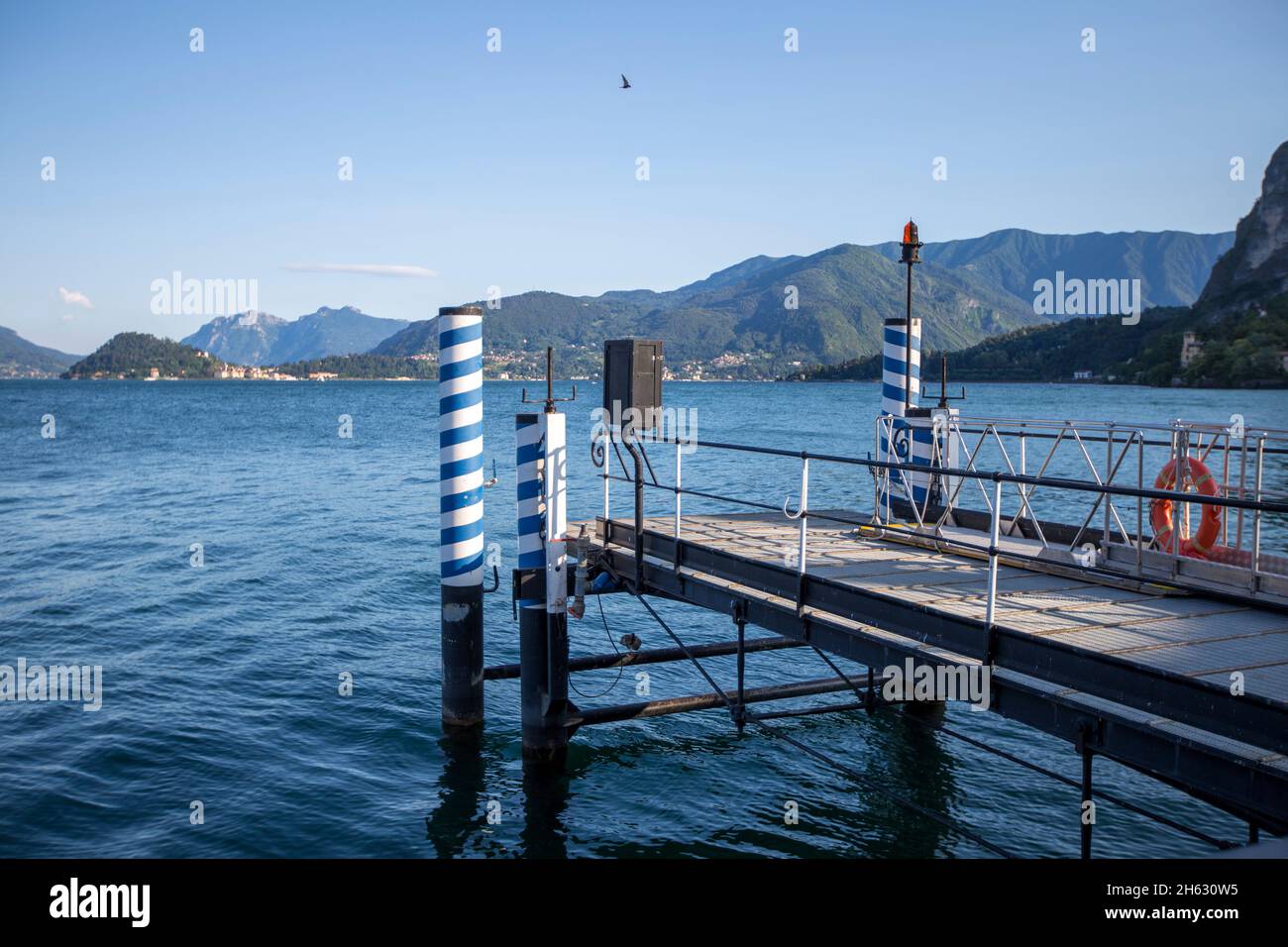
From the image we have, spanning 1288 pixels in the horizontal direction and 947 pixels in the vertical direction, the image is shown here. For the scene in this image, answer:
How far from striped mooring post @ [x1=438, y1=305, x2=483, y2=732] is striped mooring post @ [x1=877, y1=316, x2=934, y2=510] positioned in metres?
5.66

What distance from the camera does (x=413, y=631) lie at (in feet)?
70.8

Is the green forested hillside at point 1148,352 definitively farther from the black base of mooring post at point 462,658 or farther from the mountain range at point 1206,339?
the black base of mooring post at point 462,658

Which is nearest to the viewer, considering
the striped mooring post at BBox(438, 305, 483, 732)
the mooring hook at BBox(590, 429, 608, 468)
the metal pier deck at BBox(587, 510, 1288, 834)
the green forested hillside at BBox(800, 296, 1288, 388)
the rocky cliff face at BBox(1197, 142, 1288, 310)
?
the metal pier deck at BBox(587, 510, 1288, 834)

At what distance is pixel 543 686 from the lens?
1255cm

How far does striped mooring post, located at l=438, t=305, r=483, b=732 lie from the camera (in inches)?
505

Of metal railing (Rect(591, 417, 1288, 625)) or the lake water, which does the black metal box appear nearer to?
metal railing (Rect(591, 417, 1288, 625))

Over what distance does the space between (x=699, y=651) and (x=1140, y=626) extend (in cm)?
825

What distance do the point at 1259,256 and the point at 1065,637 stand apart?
654ft

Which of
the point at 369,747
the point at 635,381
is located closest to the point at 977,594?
the point at 635,381

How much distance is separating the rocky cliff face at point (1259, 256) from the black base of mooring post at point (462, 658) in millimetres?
177887

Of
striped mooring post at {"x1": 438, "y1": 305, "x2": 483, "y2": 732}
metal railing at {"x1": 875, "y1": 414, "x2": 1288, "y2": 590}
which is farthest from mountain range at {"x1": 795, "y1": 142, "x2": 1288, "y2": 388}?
striped mooring post at {"x1": 438, "y1": 305, "x2": 483, "y2": 732}

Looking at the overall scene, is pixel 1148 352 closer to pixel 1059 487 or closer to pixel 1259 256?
pixel 1259 256

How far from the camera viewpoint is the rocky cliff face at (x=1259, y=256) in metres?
163
